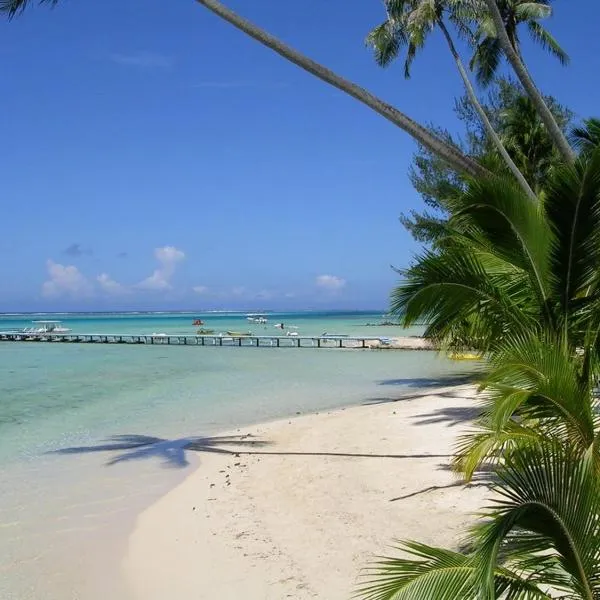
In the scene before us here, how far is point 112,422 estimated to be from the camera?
1398 cm

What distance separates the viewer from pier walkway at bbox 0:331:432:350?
35.8 m

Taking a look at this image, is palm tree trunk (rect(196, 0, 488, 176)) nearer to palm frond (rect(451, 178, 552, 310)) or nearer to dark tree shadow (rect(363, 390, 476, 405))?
palm frond (rect(451, 178, 552, 310))

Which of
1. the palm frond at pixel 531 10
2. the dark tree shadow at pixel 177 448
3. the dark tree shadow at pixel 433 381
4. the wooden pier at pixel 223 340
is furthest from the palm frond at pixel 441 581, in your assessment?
the wooden pier at pixel 223 340

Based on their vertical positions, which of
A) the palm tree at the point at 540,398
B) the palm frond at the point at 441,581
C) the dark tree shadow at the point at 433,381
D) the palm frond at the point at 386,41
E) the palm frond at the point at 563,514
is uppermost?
the palm frond at the point at 386,41

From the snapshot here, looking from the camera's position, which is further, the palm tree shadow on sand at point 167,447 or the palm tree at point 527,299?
the palm tree shadow on sand at point 167,447

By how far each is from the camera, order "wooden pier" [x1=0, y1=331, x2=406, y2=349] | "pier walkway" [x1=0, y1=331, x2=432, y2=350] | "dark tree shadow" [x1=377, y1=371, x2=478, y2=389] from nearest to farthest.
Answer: "dark tree shadow" [x1=377, y1=371, x2=478, y2=389]
"pier walkway" [x1=0, y1=331, x2=432, y2=350]
"wooden pier" [x1=0, y1=331, x2=406, y2=349]

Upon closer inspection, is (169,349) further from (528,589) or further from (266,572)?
(528,589)

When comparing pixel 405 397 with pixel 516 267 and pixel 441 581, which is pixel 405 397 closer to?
pixel 516 267

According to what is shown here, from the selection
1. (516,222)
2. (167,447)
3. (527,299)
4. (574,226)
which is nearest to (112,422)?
(167,447)

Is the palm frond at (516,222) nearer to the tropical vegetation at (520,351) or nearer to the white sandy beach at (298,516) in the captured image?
the tropical vegetation at (520,351)

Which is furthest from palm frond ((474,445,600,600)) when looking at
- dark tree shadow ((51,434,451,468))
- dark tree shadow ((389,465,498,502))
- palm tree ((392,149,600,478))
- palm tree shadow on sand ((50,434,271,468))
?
palm tree shadow on sand ((50,434,271,468))

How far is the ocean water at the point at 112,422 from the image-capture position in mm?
6102

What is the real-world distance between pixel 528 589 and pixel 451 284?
2.53 meters

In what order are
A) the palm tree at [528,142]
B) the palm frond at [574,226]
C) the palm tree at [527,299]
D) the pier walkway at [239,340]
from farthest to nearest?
the pier walkway at [239,340]
the palm tree at [528,142]
the palm frond at [574,226]
the palm tree at [527,299]
